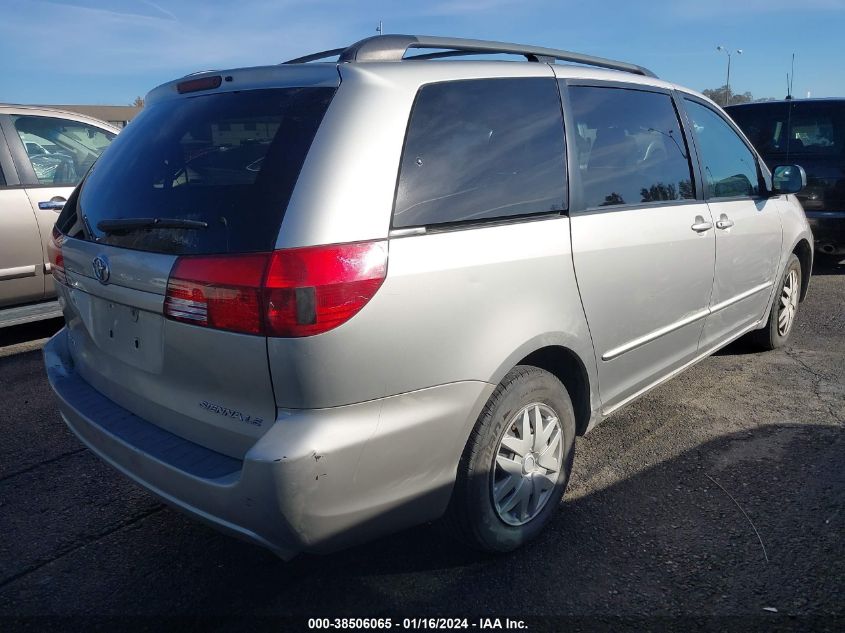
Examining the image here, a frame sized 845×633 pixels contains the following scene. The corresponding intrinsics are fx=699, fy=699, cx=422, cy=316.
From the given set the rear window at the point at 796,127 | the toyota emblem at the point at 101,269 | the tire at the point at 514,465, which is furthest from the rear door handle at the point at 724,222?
the rear window at the point at 796,127

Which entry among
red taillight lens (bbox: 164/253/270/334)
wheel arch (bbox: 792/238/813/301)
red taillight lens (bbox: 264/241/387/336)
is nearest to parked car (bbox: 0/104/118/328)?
red taillight lens (bbox: 164/253/270/334)

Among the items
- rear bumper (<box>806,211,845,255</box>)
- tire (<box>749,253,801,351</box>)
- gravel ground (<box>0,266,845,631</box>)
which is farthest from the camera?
rear bumper (<box>806,211,845,255</box>)

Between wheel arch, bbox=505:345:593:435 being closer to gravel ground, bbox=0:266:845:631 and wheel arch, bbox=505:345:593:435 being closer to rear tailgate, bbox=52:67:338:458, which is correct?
gravel ground, bbox=0:266:845:631

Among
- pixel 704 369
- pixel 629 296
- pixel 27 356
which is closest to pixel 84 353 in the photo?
pixel 629 296

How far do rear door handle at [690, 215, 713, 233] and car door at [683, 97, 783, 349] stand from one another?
15cm

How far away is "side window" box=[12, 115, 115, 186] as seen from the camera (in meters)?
5.50

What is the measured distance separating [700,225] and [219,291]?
2.57 m

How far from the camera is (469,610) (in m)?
2.34

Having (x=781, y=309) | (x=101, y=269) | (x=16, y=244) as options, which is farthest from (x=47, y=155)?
(x=781, y=309)

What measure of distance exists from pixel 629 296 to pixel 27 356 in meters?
4.45

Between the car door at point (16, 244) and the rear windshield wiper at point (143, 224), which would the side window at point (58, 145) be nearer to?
the car door at point (16, 244)

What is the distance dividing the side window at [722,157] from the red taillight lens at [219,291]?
9.20ft

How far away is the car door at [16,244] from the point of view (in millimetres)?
5137

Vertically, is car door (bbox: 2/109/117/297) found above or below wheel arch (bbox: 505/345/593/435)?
above
